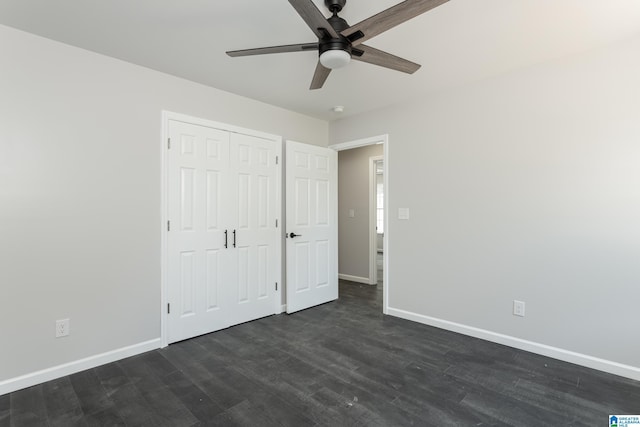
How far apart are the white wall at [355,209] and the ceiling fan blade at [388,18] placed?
11.4ft

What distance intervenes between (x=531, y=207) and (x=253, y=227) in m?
2.78

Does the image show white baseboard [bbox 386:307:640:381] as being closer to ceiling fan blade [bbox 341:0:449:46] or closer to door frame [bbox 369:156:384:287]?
door frame [bbox 369:156:384:287]

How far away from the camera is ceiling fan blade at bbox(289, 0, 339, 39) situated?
1.44m

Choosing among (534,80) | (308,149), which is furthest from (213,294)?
(534,80)

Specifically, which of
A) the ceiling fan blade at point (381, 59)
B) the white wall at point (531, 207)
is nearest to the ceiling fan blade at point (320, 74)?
the ceiling fan blade at point (381, 59)

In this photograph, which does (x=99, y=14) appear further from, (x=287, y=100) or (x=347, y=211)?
(x=347, y=211)

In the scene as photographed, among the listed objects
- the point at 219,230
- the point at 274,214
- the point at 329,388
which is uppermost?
the point at 274,214

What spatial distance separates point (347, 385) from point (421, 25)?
258cm

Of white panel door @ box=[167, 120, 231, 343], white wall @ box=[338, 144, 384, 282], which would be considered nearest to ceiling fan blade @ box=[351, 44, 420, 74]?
white panel door @ box=[167, 120, 231, 343]

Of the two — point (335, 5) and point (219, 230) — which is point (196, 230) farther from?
point (335, 5)

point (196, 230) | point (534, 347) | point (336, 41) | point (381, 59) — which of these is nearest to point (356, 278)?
point (534, 347)

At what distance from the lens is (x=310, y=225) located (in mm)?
4074

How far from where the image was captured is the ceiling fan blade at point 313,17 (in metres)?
1.44

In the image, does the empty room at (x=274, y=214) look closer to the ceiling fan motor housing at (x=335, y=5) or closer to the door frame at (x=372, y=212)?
the ceiling fan motor housing at (x=335, y=5)
